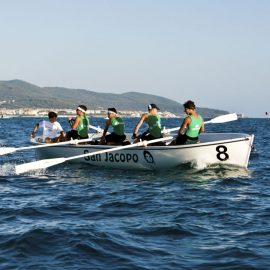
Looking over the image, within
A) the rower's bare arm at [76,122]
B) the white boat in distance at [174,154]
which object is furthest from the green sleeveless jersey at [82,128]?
the white boat in distance at [174,154]

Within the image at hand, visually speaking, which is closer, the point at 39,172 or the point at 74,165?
the point at 39,172

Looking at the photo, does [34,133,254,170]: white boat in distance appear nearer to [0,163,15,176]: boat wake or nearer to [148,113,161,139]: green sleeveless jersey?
[148,113,161,139]: green sleeveless jersey

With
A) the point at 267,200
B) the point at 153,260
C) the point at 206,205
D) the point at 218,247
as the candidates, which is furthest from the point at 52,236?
the point at 267,200

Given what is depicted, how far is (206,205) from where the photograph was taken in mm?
10000

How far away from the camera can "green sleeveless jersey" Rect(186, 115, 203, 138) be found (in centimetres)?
1459

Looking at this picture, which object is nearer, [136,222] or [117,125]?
[136,222]

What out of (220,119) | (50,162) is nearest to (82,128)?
(50,162)

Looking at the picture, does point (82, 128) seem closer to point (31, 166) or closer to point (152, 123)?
point (152, 123)

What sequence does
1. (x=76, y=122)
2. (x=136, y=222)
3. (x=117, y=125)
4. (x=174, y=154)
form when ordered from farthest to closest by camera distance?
(x=76, y=122) < (x=117, y=125) < (x=174, y=154) < (x=136, y=222)

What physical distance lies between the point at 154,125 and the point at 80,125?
3.02 metres

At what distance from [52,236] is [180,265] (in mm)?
2135

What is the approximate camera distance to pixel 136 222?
855 cm

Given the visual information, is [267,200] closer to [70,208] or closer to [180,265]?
[70,208]

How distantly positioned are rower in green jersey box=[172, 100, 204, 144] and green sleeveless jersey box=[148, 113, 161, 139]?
73 centimetres
